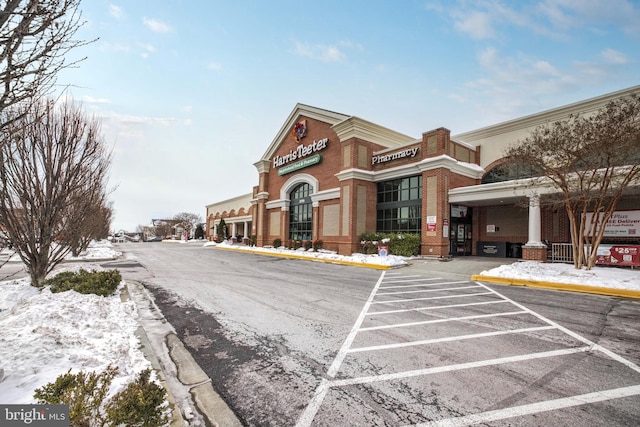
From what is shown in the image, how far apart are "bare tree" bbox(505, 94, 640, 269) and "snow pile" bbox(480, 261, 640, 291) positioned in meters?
0.76

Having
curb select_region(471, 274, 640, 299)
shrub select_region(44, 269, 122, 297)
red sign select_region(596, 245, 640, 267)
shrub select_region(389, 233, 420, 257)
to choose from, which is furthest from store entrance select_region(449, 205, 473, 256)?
shrub select_region(44, 269, 122, 297)

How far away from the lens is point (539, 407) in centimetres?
326

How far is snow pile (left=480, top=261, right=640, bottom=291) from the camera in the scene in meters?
10.0

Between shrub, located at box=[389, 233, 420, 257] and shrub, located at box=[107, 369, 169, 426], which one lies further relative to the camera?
shrub, located at box=[389, 233, 420, 257]

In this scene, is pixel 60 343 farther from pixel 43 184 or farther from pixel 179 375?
pixel 43 184

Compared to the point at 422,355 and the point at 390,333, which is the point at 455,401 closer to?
the point at 422,355

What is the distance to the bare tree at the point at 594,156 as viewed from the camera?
35.0ft

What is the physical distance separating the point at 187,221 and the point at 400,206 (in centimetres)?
7964

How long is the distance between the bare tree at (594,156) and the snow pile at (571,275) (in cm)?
76

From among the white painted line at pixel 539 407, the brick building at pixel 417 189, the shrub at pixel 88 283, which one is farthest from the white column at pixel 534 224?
the shrub at pixel 88 283

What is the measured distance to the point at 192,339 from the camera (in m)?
5.34

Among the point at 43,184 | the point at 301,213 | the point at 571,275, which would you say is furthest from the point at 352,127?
the point at 43,184

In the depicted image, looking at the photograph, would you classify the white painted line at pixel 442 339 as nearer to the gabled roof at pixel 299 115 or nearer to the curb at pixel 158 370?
the curb at pixel 158 370

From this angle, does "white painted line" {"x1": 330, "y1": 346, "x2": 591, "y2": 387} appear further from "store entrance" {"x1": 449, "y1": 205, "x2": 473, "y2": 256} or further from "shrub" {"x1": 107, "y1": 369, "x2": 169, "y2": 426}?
"store entrance" {"x1": 449, "y1": 205, "x2": 473, "y2": 256}
